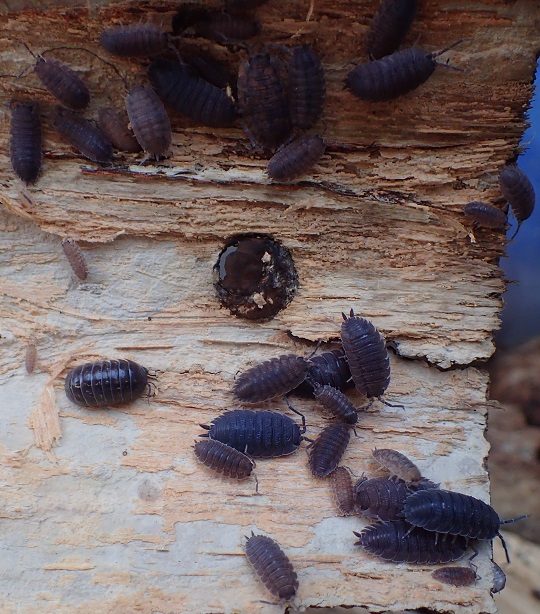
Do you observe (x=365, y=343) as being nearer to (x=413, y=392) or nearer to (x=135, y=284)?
(x=413, y=392)

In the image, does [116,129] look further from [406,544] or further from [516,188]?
[406,544]

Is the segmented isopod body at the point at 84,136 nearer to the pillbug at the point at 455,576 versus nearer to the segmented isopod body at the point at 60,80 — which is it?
the segmented isopod body at the point at 60,80

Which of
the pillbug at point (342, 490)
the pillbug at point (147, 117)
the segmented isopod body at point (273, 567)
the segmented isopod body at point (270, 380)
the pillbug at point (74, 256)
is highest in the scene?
the pillbug at point (147, 117)

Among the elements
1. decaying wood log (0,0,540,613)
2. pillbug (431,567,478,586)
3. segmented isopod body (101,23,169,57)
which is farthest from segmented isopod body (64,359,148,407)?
pillbug (431,567,478,586)

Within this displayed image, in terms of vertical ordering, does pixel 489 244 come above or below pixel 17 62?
A: below

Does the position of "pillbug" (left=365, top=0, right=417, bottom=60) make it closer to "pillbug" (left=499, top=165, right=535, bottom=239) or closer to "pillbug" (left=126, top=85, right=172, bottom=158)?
"pillbug" (left=499, top=165, right=535, bottom=239)

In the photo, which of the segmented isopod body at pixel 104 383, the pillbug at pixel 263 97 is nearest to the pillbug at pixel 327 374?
the segmented isopod body at pixel 104 383

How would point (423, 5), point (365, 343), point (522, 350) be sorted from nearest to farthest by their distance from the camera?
1. point (423, 5)
2. point (365, 343)
3. point (522, 350)

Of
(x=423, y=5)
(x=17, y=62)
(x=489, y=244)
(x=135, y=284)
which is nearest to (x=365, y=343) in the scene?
(x=489, y=244)
